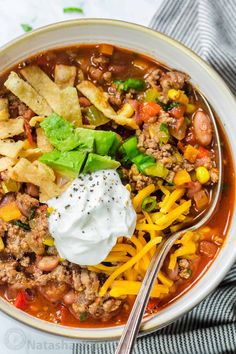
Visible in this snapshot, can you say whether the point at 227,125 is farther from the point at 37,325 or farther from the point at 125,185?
the point at 37,325

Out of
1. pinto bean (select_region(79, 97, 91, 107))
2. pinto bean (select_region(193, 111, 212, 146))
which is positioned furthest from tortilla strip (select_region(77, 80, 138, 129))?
pinto bean (select_region(193, 111, 212, 146))

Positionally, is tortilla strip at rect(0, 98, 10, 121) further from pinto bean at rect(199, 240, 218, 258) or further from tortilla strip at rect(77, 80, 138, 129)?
pinto bean at rect(199, 240, 218, 258)

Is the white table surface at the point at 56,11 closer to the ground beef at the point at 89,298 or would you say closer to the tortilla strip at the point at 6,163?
the tortilla strip at the point at 6,163

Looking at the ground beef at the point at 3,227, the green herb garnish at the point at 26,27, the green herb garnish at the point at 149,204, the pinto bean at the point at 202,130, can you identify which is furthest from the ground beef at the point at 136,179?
the green herb garnish at the point at 26,27

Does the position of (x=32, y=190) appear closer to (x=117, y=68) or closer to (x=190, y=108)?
(x=117, y=68)

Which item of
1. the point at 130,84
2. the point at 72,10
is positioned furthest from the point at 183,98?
the point at 72,10
